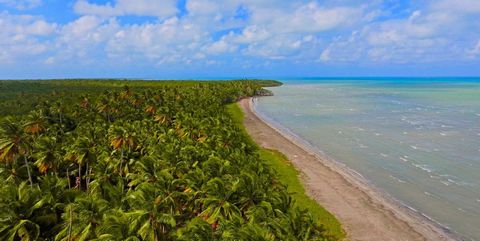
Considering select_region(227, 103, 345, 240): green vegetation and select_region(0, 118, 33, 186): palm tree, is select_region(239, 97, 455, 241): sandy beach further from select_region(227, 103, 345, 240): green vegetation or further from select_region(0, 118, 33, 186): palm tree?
select_region(0, 118, 33, 186): palm tree

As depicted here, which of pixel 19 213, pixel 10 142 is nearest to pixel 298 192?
pixel 19 213

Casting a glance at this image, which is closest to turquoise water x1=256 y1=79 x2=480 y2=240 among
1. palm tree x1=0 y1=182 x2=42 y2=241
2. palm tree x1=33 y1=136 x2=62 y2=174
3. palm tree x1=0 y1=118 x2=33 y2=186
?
palm tree x1=0 y1=182 x2=42 y2=241

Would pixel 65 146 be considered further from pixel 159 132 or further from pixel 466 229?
pixel 466 229

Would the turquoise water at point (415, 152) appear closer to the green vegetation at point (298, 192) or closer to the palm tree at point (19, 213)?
the green vegetation at point (298, 192)

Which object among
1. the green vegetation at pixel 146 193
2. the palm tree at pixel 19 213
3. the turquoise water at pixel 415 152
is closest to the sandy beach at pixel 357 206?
the turquoise water at pixel 415 152

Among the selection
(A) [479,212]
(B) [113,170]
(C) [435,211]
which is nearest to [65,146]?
(B) [113,170]

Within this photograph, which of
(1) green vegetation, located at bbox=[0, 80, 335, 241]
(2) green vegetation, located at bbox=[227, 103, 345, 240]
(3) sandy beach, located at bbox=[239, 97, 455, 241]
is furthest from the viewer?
(2) green vegetation, located at bbox=[227, 103, 345, 240]
